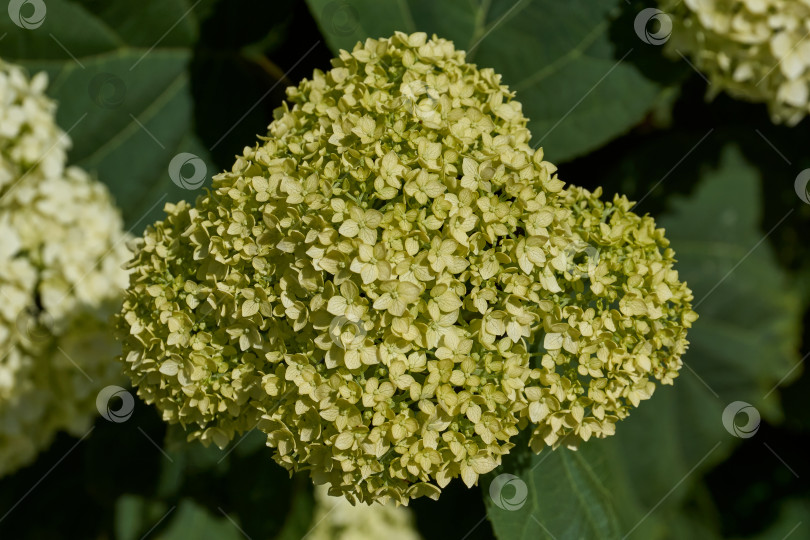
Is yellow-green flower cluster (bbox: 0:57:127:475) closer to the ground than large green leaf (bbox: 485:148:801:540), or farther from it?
closer to the ground

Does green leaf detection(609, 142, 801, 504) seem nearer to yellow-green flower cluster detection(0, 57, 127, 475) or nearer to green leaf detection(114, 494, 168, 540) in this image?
green leaf detection(114, 494, 168, 540)

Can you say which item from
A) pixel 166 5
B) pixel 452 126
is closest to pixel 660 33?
pixel 452 126

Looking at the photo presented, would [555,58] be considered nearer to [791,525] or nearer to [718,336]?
[718,336]

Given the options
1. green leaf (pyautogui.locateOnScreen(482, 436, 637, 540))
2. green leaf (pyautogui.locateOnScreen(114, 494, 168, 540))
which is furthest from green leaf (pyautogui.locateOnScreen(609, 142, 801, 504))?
green leaf (pyautogui.locateOnScreen(114, 494, 168, 540))

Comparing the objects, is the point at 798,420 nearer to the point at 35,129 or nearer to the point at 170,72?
the point at 170,72

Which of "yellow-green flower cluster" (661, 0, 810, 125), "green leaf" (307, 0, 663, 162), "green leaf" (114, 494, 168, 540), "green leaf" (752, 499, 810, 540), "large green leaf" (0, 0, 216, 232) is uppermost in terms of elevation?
"yellow-green flower cluster" (661, 0, 810, 125)

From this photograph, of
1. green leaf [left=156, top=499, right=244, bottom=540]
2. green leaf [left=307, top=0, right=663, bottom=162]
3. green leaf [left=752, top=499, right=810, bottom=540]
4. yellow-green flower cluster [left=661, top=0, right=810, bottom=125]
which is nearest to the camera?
yellow-green flower cluster [left=661, top=0, right=810, bottom=125]

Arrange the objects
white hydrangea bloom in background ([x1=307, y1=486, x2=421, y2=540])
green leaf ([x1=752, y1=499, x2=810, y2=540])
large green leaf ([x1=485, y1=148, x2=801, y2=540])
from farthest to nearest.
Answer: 1. green leaf ([x1=752, y1=499, x2=810, y2=540])
2. large green leaf ([x1=485, y1=148, x2=801, y2=540])
3. white hydrangea bloom in background ([x1=307, y1=486, x2=421, y2=540])
